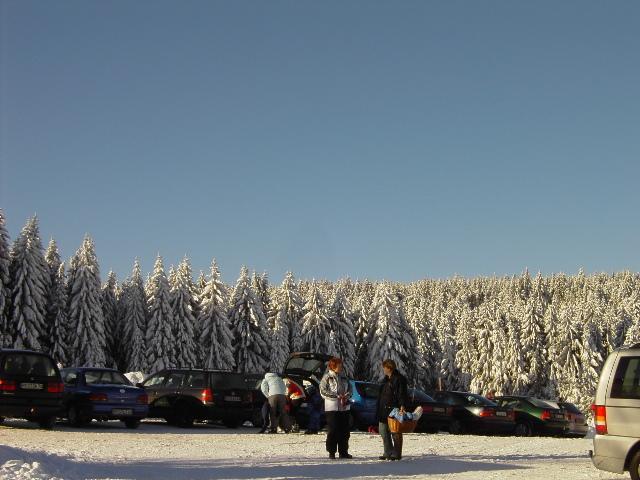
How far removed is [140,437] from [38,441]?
2901 mm

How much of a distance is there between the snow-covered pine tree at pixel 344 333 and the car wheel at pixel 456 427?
4384cm

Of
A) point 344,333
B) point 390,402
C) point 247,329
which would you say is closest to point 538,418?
point 390,402

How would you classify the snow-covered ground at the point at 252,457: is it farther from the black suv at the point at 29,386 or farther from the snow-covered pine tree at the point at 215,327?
the snow-covered pine tree at the point at 215,327

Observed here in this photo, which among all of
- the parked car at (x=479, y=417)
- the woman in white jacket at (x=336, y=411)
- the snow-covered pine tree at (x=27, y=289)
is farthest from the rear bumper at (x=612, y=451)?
the snow-covered pine tree at (x=27, y=289)

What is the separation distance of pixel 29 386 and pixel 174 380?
625 cm

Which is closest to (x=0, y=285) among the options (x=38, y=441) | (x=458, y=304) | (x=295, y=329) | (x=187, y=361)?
(x=187, y=361)

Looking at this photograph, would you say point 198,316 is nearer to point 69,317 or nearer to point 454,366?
point 69,317

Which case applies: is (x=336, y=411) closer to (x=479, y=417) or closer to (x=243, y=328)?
(x=479, y=417)

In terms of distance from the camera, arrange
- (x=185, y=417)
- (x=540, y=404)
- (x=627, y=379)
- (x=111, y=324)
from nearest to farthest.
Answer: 1. (x=627, y=379)
2. (x=185, y=417)
3. (x=540, y=404)
4. (x=111, y=324)

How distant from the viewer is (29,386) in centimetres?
2027

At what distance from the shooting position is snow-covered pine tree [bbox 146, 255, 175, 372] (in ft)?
223

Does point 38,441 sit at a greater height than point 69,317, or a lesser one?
lesser

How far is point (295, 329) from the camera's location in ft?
246

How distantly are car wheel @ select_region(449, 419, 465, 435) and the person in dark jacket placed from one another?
41.2ft
